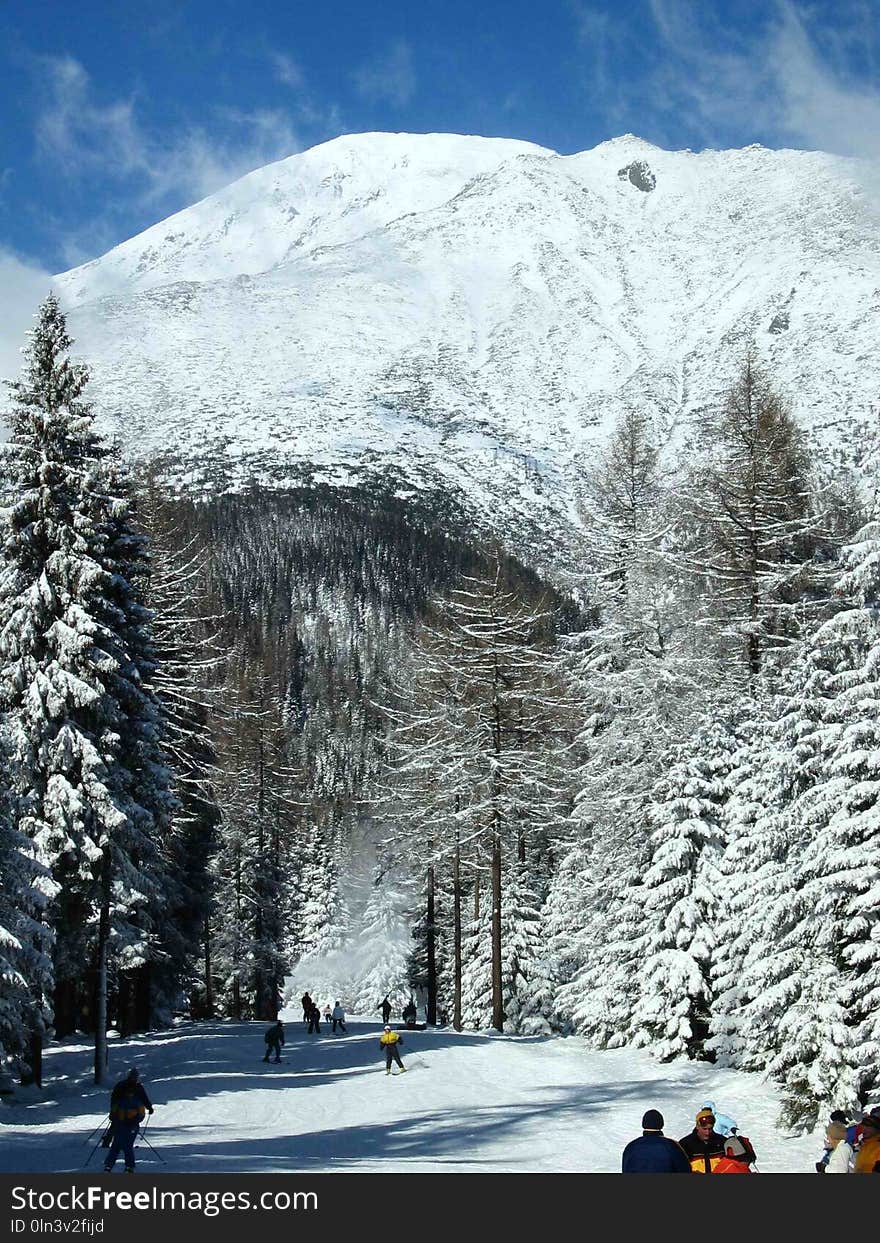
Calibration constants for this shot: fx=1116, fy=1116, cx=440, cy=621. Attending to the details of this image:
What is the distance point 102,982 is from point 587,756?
17505 millimetres

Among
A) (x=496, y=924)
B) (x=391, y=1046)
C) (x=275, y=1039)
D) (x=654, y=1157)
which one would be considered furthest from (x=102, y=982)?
(x=654, y=1157)

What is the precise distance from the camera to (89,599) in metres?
25.5

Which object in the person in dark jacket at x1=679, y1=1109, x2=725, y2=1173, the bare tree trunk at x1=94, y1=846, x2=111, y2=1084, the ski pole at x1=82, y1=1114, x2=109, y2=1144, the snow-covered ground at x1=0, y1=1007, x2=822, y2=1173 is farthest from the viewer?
the bare tree trunk at x1=94, y1=846, x2=111, y2=1084

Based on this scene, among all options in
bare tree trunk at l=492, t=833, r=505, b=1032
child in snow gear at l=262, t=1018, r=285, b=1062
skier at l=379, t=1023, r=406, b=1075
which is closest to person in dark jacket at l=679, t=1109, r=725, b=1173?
skier at l=379, t=1023, r=406, b=1075

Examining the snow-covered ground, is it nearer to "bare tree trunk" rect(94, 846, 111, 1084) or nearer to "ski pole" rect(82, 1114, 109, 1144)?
"ski pole" rect(82, 1114, 109, 1144)

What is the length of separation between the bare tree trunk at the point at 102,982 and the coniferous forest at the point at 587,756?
0.26 feet

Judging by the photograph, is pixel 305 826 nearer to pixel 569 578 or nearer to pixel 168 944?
pixel 168 944

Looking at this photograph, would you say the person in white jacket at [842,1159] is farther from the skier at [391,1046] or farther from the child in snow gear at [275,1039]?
the child in snow gear at [275,1039]

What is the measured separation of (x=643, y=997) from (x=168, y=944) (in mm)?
17705

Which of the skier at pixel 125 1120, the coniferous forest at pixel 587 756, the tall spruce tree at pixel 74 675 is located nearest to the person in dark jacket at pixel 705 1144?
the coniferous forest at pixel 587 756

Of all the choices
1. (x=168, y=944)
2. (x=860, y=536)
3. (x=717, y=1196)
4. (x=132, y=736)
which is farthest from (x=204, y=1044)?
(x=717, y=1196)

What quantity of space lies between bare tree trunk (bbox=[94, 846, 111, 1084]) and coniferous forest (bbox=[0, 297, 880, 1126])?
8cm

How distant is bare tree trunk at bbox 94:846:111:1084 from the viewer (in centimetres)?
2454

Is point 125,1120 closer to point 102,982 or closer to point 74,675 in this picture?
point 102,982
